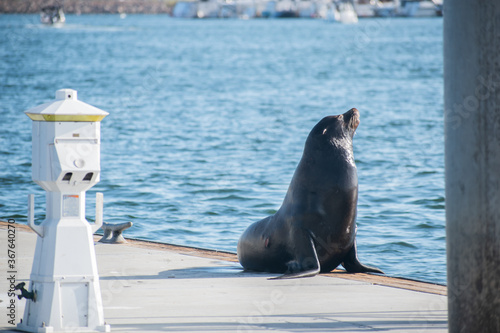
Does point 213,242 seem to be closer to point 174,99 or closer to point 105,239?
point 105,239

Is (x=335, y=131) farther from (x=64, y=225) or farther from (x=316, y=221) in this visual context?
(x=64, y=225)

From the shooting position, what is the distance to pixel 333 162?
871cm

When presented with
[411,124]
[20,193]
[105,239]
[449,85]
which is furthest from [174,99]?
[449,85]

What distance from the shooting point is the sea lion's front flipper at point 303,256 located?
27.3 feet

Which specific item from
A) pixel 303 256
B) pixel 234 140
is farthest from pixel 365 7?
pixel 303 256

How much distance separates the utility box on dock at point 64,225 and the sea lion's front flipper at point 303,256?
2.71 m

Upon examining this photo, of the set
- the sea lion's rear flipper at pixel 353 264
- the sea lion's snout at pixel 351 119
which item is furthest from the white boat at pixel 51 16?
the sea lion's rear flipper at pixel 353 264

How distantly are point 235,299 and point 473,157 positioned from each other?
2.84m

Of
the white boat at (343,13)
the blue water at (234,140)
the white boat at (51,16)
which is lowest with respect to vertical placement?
Result: the blue water at (234,140)

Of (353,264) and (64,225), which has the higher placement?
(64,225)

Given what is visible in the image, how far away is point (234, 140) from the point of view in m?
29.3

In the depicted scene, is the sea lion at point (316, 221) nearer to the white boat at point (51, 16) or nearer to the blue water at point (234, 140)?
the blue water at point (234, 140)

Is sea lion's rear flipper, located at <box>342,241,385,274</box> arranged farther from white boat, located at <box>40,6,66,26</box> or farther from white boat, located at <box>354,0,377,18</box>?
white boat, located at <box>354,0,377,18</box>

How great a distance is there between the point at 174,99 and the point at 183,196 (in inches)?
1084
